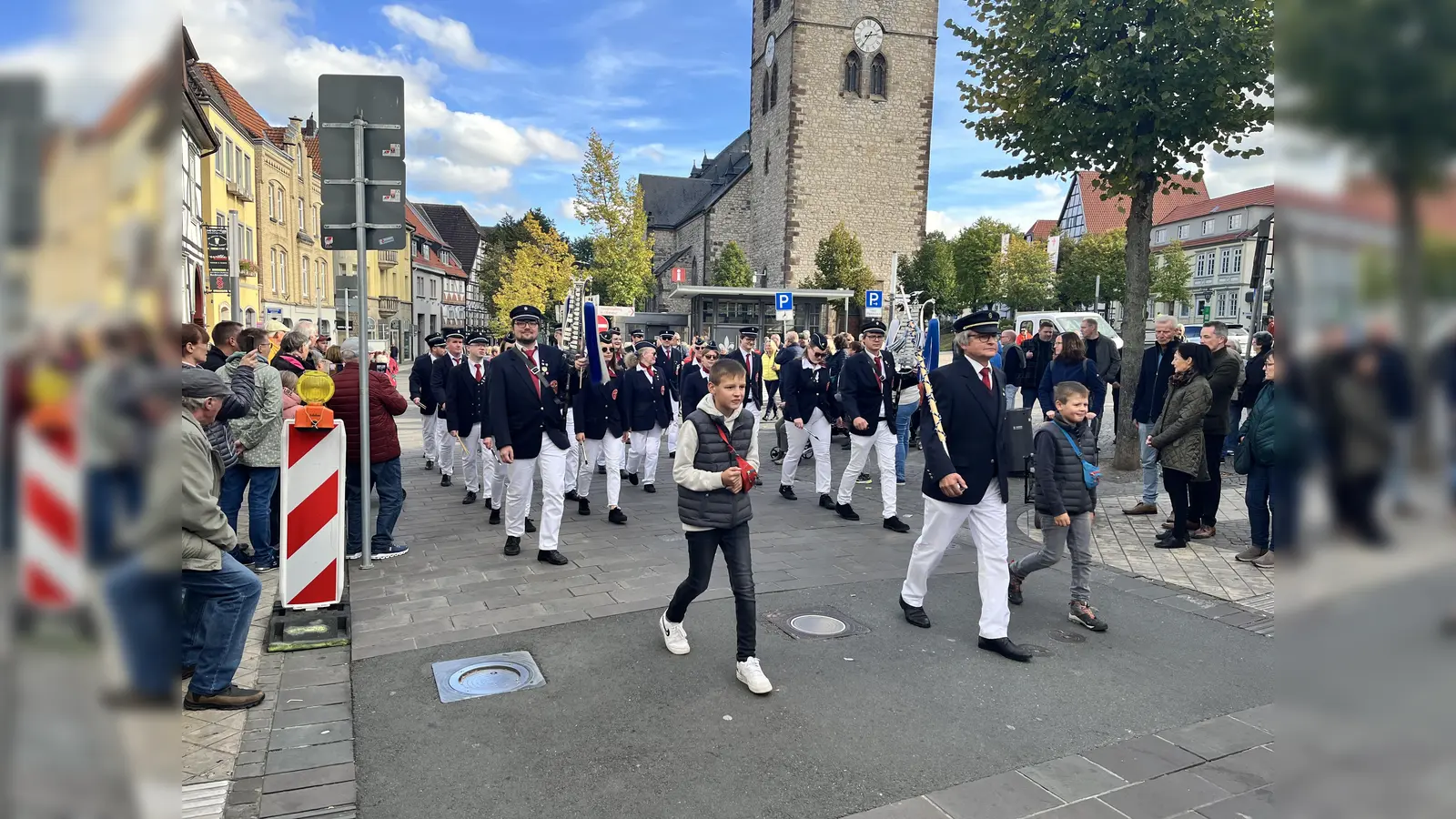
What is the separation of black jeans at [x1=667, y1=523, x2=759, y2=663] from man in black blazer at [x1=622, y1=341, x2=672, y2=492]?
5.08 metres

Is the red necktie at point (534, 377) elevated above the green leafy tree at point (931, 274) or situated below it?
below

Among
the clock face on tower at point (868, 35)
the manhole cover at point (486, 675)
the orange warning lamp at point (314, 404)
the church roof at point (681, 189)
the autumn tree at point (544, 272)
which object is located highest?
the clock face on tower at point (868, 35)

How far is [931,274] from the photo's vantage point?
45.9m

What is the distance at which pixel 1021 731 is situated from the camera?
4.03 metres

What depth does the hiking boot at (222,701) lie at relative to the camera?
165 inches

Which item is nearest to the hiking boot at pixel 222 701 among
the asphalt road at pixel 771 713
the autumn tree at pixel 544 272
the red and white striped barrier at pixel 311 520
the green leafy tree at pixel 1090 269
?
the asphalt road at pixel 771 713

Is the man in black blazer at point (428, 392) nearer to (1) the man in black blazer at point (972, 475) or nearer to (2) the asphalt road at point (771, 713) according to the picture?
(2) the asphalt road at point (771, 713)

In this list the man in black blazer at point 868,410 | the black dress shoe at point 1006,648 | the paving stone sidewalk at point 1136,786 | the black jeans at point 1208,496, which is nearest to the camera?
the paving stone sidewalk at point 1136,786

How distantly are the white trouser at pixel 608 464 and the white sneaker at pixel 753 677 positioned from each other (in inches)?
174

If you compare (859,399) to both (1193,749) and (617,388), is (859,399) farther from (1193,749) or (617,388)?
(1193,749)

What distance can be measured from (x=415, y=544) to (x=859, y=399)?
446 centimetres

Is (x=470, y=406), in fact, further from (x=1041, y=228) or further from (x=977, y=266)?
(x=1041, y=228)
